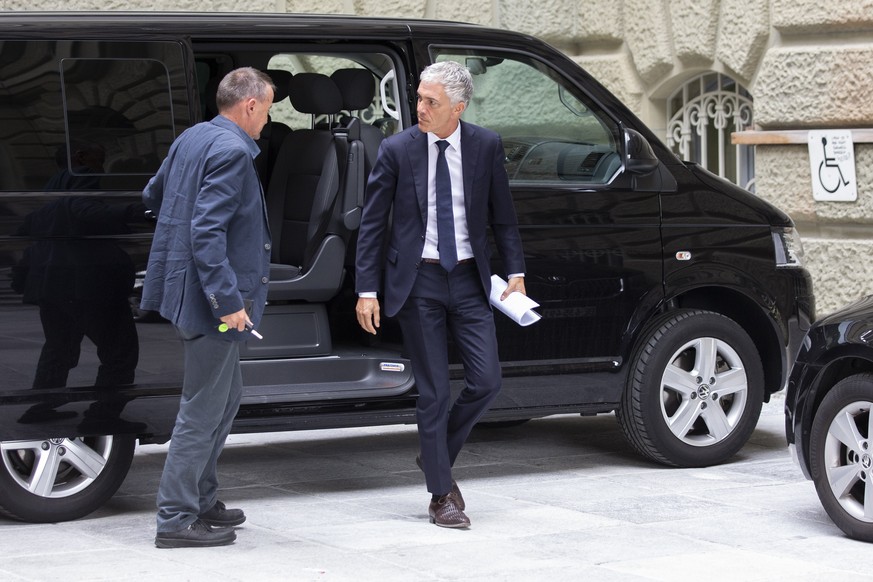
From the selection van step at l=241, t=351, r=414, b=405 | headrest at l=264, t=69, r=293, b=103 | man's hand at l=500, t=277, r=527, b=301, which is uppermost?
headrest at l=264, t=69, r=293, b=103

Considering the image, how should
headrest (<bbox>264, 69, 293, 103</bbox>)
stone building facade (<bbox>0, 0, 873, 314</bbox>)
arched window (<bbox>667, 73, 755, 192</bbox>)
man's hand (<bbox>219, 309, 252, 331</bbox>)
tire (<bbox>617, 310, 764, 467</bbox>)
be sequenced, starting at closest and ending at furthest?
man's hand (<bbox>219, 309, 252, 331</bbox>) < tire (<bbox>617, 310, 764, 467</bbox>) < headrest (<bbox>264, 69, 293, 103</bbox>) < stone building facade (<bbox>0, 0, 873, 314</bbox>) < arched window (<bbox>667, 73, 755, 192</bbox>)

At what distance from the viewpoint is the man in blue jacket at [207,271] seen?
5.38 m

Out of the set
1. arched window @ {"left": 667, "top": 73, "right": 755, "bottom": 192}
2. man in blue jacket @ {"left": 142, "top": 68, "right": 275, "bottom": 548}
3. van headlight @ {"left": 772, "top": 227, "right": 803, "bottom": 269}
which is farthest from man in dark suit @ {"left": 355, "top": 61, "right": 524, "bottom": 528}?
arched window @ {"left": 667, "top": 73, "right": 755, "bottom": 192}

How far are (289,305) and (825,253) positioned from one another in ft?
13.6

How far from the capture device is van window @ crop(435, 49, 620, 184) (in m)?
6.82

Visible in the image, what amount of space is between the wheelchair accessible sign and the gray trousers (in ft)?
16.6

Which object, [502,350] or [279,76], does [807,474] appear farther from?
[279,76]

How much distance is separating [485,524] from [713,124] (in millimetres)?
5573

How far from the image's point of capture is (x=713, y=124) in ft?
35.9

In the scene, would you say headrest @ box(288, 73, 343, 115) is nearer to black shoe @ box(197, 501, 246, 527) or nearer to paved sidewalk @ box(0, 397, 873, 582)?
paved sidewalk @ box(0, 397, 873, 582)

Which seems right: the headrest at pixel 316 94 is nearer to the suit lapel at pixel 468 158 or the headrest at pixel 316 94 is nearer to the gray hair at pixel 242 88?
the suit lapel at pixel 468 158

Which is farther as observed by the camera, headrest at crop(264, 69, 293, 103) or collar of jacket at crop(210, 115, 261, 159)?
headrest at crop(264, 69, 293, 103)

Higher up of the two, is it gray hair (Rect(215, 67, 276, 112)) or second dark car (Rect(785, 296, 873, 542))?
gray hair (Rect(215, 67, 276, 112))

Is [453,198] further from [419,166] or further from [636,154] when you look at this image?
[636,154]
